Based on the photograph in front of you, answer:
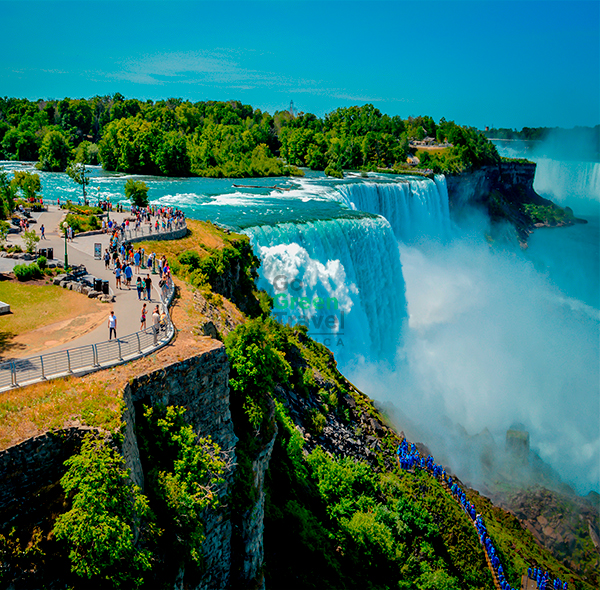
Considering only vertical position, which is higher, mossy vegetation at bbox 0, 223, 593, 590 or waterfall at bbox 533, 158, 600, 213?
waterfall at bbox 533, 158, 600, 213

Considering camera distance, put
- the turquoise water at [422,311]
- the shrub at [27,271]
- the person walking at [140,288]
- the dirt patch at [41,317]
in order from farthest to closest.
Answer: the turquoise water at [422,311]
the shrub at [27,271]
the person walking at [140,288]
the dirt patch at [41,317]

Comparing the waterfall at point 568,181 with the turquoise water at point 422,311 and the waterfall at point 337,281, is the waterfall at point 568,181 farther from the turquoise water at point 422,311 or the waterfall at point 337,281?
the waterfall at point 337,281

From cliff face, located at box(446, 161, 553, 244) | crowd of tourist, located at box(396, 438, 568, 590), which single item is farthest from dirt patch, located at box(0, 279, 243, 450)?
cliff face, located at box(446, 161, 553, 244)

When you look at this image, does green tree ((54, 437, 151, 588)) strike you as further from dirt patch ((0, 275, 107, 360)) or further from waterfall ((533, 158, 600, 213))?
waterfall ((533, 158, 600, 213))

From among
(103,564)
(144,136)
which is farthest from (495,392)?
(144,136)

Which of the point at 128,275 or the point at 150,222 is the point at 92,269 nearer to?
the point at 128,275

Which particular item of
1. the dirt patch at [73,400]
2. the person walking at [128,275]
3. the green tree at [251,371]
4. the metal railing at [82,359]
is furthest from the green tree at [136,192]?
the dirt patch at [73,400]
